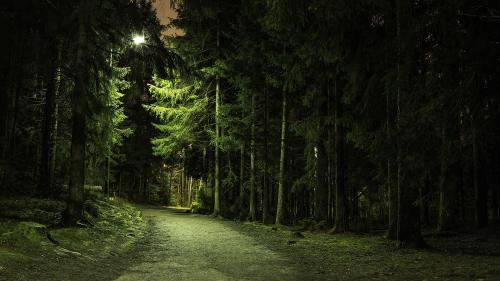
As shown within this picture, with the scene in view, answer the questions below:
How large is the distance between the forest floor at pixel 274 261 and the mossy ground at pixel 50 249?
40 mm

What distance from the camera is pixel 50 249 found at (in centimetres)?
859

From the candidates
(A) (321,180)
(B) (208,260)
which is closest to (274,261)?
(B) (208,260)

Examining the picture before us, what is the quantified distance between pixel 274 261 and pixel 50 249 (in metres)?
5.16

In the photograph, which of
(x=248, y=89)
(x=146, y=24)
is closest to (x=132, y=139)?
(x=248, y=89)

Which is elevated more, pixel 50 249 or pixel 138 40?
pixel 138 40

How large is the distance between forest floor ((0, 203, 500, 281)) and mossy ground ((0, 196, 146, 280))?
0.13 feet

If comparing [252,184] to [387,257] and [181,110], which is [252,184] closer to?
[181,110]

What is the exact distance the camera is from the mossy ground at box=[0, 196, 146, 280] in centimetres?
686

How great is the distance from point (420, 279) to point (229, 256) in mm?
4817

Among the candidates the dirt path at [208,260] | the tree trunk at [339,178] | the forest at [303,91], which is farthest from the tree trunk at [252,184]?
the dirt path at [208,260]

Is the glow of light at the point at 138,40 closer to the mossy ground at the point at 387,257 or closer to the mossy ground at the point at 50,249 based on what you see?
the mossy ground at the point at 50,249

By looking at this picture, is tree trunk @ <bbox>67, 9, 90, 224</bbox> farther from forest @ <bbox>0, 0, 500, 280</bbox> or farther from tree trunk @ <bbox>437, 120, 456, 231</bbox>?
tree trunk @ <bbox>437, 120, 456, 231</bbox>

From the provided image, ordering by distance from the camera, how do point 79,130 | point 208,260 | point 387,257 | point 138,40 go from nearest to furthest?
point 208,260
point 387,257
point 79,130
point 138,40

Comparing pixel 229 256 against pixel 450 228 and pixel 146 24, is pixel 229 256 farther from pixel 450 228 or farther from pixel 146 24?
pixel 450 228
